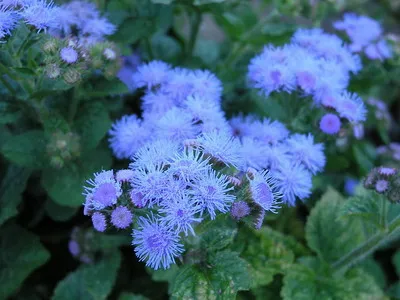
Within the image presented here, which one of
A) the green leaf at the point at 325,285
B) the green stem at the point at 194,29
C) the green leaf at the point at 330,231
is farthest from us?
the green stem at the point at 194,29

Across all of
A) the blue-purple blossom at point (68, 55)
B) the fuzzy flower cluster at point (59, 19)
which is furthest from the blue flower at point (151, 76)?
the blue-purple blossom at point (68, 55)

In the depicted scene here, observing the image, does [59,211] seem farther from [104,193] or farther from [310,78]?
[310,78]

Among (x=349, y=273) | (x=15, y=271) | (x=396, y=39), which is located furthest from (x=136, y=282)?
(x=396, y=39)

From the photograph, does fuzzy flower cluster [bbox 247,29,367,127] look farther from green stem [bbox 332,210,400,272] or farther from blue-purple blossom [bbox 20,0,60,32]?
blue-purple blossom [bbox 20,0,60,32]

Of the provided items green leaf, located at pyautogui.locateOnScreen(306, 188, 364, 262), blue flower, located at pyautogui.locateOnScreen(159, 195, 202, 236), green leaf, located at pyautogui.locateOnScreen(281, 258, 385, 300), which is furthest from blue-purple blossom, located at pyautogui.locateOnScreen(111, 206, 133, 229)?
green leaf, located at pyautogui.locateOnScreen(306, 188, 364, 262)

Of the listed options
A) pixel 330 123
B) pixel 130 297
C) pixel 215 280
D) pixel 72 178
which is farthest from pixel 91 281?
pixel 330 123

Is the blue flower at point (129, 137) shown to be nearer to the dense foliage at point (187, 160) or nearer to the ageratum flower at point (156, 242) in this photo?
the dense foliage at point (187, 160)

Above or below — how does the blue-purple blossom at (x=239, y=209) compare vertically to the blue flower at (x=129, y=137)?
above
